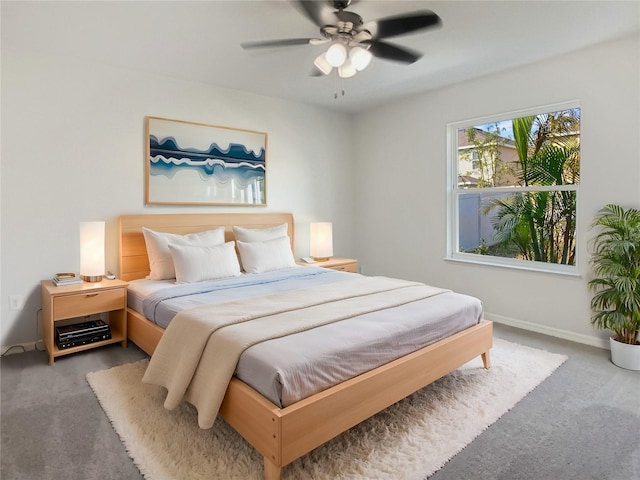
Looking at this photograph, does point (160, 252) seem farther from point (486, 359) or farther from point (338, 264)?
point (486, 359)

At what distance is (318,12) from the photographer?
225cm

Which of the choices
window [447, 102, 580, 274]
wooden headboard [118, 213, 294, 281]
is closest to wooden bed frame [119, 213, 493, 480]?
wooden headboard [118, 213, 294, 281]

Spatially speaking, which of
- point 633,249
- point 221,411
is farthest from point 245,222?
point 633,249

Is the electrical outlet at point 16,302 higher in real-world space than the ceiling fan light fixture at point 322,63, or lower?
lower

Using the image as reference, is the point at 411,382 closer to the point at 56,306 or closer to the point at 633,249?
the point at 633,249

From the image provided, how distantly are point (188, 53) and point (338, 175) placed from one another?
258cm

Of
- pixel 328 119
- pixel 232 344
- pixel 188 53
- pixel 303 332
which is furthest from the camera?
pixel 328 119

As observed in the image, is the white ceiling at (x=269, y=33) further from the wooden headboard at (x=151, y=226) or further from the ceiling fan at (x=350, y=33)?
the wooden headboard at (x=151, y=226)

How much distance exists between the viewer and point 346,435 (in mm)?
2070

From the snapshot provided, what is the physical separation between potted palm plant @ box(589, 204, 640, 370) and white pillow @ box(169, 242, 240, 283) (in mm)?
3032

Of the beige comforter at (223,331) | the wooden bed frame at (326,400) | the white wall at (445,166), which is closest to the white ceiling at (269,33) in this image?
the white wall at (445,166)

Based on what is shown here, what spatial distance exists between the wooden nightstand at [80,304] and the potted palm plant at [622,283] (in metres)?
3.80

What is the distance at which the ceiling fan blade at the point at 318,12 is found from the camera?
2115mm

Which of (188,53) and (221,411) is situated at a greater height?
(188,53)
